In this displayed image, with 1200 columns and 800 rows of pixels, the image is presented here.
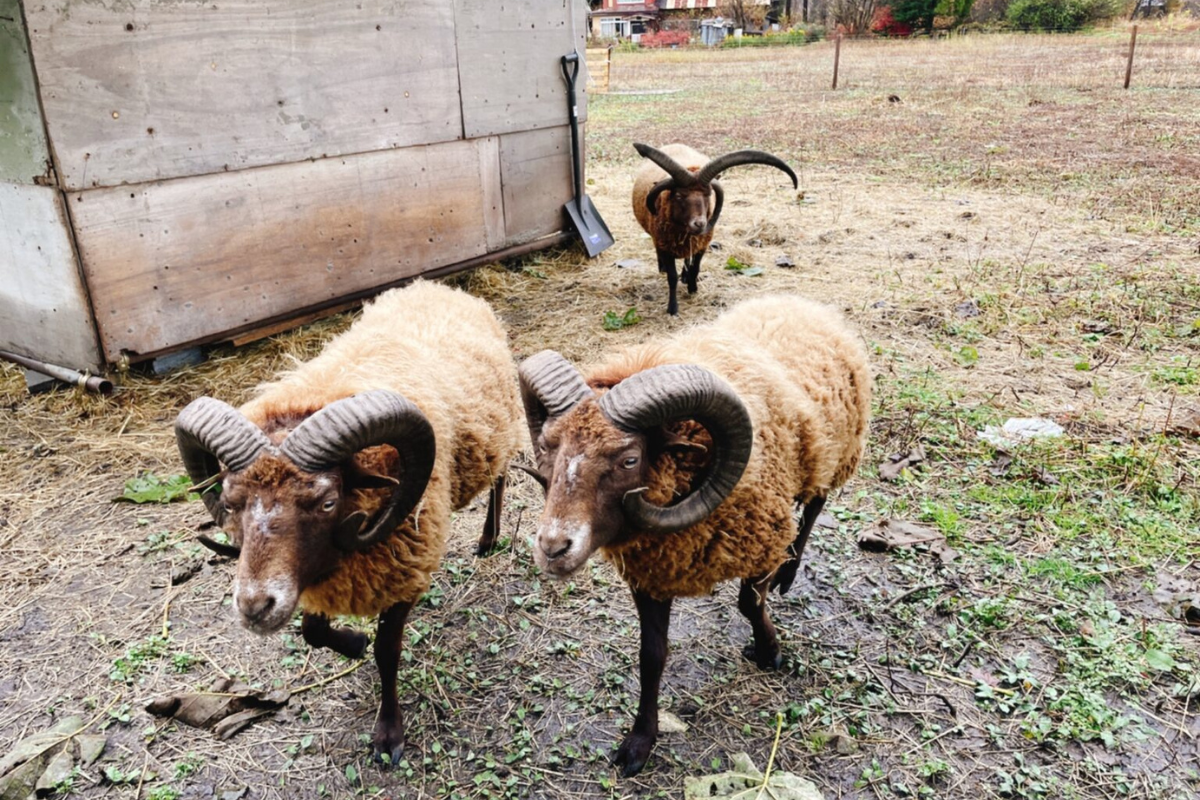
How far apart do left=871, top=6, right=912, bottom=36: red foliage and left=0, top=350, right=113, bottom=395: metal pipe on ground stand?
4688 cm

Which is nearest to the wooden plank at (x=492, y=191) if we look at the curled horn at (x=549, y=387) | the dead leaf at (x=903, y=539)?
the dead leaf at (x=903, y=539)

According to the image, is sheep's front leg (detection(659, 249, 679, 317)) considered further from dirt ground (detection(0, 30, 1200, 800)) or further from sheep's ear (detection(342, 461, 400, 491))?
sheep's ear (detection(342, 461, 400, 491))

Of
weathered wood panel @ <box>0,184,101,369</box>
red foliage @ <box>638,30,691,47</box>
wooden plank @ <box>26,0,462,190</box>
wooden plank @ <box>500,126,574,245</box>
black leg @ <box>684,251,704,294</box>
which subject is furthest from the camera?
red foliage @ <box>638,30,691,47</box>

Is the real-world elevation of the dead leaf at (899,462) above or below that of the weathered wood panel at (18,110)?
below

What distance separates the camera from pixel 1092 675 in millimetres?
3371

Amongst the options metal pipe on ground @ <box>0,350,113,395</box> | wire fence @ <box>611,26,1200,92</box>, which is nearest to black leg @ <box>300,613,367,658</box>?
metal pipe on ground @ <box>0,350,113,395</box>

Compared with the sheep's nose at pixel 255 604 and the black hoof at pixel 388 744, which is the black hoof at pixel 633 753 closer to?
A: the black hoof at pixel 388 744

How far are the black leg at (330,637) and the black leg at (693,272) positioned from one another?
5.78 metres

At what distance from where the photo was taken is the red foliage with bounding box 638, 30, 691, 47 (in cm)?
5169

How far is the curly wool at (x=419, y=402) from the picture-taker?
3.12 meters

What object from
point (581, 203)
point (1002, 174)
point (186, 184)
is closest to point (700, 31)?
point (1002, 174)

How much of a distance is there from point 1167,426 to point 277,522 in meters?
5.11

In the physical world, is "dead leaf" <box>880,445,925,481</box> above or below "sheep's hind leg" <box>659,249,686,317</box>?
below

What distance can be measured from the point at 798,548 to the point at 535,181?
6.42 metres
